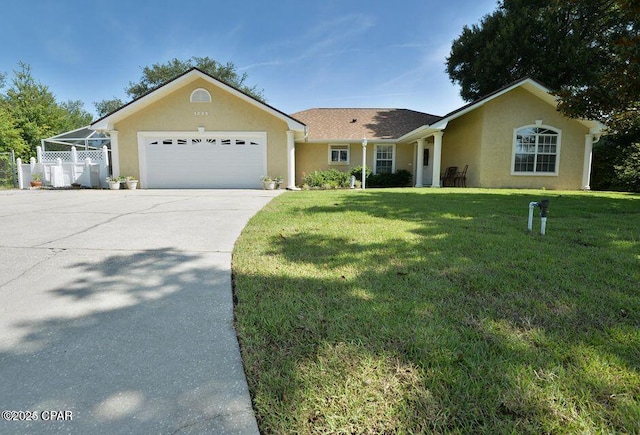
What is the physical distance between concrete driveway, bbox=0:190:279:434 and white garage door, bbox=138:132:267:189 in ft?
34.7

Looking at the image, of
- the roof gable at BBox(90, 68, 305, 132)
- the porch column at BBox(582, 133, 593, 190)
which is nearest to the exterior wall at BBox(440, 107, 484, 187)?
the porch column at BBox(582, 133, 593, 190)

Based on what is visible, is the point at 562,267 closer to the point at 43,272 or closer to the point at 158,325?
the point at 158,325

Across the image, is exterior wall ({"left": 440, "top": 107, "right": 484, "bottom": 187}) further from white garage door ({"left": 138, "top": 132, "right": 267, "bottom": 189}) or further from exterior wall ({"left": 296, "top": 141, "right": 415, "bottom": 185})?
white garage door ({"left": 138, "top": 132, "right": 267, "bottom": 189})

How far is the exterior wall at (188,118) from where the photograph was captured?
14133mm

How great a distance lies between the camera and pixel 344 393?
4.76ft

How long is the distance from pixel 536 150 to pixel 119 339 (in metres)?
16.9

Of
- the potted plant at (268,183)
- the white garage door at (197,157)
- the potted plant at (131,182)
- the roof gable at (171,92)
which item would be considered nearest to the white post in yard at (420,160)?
the roof gable at (171,92)

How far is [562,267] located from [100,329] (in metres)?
3.91

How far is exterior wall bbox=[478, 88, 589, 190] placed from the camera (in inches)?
547

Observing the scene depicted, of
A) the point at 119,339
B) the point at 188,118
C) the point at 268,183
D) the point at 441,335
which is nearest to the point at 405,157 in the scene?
the point at 268,183

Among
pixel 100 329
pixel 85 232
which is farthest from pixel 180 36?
pixel 100 329

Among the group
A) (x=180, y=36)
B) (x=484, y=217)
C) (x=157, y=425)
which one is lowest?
(x=157, y=425)

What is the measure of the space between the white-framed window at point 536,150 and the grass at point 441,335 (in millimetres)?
11692

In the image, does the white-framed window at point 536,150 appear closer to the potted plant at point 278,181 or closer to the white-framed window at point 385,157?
the white-framed window at point 385,157
